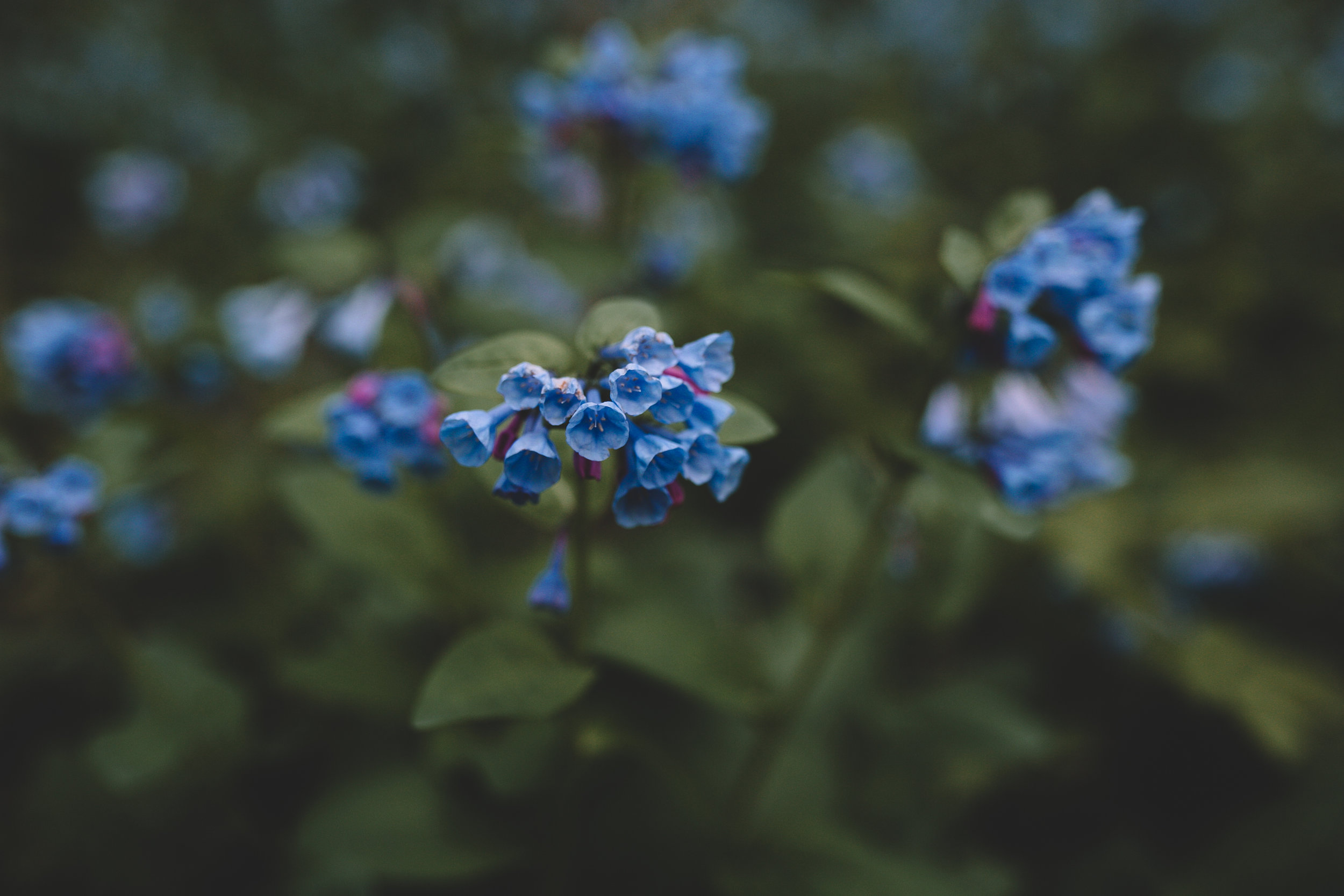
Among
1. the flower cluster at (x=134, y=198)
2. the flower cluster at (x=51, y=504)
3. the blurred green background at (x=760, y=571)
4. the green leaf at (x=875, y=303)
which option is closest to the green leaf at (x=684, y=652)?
the blurred green background at (x=760, y=571)

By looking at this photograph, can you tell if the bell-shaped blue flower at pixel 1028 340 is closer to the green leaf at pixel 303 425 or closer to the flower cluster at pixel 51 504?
the green leaf at pixel 303 425

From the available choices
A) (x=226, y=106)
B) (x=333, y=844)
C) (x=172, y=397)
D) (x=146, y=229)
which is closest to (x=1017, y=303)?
(x=333, y=844)

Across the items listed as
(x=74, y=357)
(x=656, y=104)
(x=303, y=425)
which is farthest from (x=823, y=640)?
(x=74, y=357)

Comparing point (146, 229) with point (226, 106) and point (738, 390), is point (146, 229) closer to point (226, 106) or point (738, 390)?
point (226, 106)

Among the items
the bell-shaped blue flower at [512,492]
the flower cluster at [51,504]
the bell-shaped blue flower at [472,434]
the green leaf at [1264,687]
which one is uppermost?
the green leaf at [1264,687]

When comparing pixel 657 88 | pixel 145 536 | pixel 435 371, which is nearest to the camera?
pixel 435 371

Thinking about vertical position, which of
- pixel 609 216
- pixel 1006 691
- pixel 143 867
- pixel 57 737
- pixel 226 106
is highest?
pixel 226 106

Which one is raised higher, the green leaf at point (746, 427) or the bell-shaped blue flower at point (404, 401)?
the green leaf at point (746, 427)
